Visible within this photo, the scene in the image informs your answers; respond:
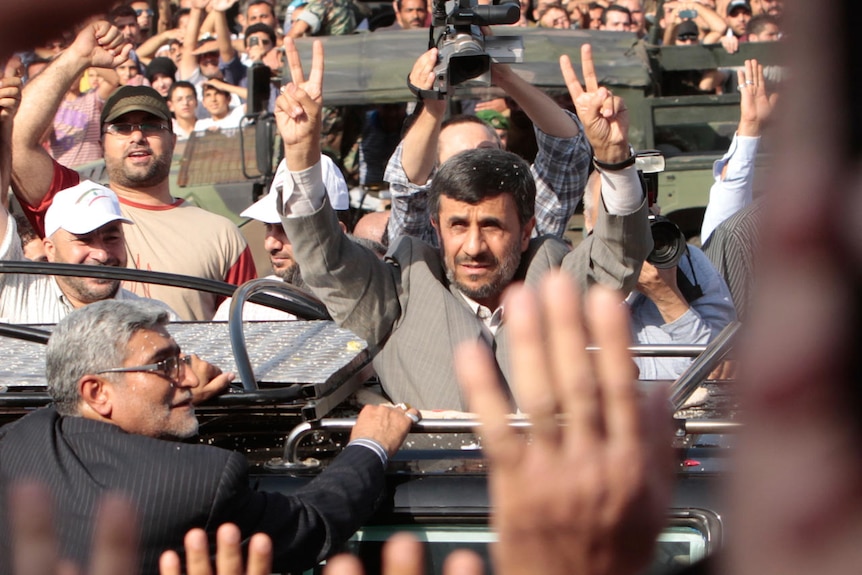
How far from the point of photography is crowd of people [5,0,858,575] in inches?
23.1

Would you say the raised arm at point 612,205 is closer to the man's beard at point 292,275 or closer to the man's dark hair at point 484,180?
the man's dark hair at point 484,180

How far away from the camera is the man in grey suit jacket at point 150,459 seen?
2.38m

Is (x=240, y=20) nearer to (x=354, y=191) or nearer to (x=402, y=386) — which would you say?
(x=354, y=191)

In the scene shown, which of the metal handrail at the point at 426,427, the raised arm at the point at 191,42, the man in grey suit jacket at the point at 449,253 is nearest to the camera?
the metal handrail at the point at 426,427

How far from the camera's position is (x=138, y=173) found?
5.14 meters

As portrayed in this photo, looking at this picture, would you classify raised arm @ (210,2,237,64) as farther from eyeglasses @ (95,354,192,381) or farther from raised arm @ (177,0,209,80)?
eyeglasses @ (95,354,192,381)

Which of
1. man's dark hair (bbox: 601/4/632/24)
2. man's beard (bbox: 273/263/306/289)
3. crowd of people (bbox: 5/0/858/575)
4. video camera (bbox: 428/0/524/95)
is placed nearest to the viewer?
crowd of people (bbox: 5/0/858/575)

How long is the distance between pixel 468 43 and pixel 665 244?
0.92 metres

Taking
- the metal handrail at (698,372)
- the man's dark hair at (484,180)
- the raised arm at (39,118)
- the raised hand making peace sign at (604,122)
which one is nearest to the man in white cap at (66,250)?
the raised arm at (39,118)

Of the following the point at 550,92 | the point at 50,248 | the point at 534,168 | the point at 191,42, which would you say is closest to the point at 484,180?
the point at 534,168

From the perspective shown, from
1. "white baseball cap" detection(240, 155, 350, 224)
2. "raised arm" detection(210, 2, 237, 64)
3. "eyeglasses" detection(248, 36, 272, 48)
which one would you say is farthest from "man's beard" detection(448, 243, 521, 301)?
"raised arm" detection(210, 2, 237, 64)

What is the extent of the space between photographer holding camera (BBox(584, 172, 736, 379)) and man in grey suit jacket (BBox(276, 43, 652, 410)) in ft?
1.01

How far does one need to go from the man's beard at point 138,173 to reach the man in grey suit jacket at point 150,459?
2368 millimetres

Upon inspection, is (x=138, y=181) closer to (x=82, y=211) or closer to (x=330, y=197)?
(x=82, y=211)
